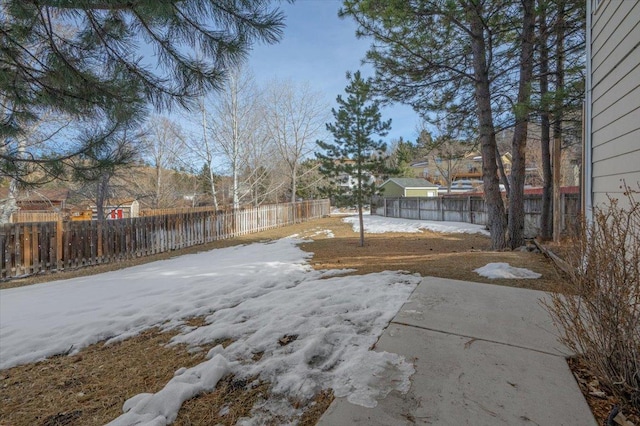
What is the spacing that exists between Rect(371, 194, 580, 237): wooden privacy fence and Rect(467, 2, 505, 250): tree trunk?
139cm

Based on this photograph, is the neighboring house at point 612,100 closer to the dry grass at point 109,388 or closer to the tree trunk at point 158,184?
the dry grass at point 109,388

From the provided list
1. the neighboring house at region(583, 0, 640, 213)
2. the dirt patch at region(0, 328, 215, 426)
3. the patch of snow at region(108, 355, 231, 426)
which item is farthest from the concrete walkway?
the neighboring house at region(583, 0, 640, 213)

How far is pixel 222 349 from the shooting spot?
2.45 meters

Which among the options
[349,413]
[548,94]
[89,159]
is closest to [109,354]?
[89,159]

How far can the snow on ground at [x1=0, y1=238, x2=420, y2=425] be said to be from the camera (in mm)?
1869

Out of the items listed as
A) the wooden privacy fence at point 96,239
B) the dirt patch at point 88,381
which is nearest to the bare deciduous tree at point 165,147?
the wooden privacy fence at point 96,239

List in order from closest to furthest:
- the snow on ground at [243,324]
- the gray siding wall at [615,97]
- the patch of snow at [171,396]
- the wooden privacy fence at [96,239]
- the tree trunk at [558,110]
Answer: the patch of snow at [171,396] → the snow on ground at [243,324] → the gray siding wall at [615,97] → the tree trunk at [558,110] → the wooden privacy fence at [96,239]

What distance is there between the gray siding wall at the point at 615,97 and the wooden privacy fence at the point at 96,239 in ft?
32.8

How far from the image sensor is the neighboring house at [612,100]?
113 inches

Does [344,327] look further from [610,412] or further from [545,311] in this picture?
[545,311]

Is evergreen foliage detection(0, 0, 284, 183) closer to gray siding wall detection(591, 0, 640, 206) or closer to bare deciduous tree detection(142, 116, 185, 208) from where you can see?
gray siding wall detection(591, 0, 640, 206)

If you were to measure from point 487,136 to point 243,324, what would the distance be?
21.9ft

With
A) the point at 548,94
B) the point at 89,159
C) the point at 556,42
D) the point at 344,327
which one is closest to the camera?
the point at 344,327

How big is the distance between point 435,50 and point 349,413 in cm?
779
